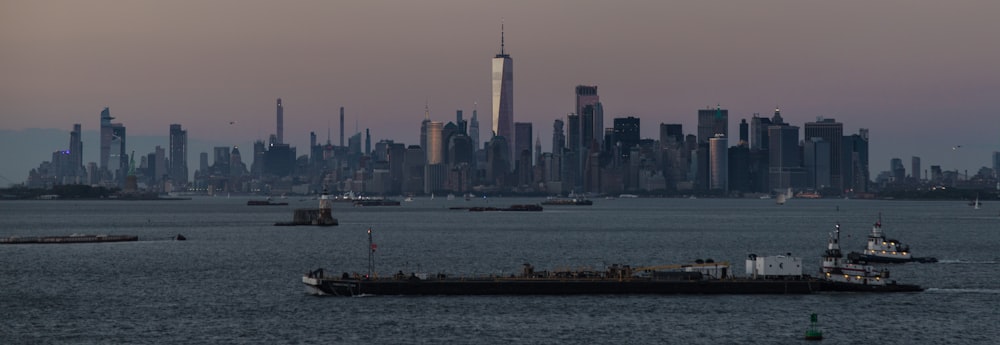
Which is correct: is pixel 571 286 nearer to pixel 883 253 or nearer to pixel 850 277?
pixel 850 277

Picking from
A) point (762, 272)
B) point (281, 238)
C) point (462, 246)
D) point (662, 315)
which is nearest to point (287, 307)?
point (662, 315)

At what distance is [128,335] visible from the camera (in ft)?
256

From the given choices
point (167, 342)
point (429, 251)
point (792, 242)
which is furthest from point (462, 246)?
point (167, 342)

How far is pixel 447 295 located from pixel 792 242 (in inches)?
3997

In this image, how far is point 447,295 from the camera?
9656 centimetres

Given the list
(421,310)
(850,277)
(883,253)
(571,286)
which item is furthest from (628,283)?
(883,253)

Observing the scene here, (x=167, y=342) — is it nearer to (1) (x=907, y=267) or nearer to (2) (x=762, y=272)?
(2) (x=762, y=272)

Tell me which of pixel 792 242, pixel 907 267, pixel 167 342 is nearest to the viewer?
pixel 167 342

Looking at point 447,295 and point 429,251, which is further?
point 429,251

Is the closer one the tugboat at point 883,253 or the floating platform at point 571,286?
the floating platform at point 571,286

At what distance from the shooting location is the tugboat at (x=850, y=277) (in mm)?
98062

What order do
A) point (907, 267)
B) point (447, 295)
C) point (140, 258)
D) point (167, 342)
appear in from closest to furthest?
point (167, 342) < point (447, 295) < point (907, 267) < point (140, 258)

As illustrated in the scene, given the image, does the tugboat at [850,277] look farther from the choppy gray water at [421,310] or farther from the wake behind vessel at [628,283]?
the choppy gray water at [421,310]

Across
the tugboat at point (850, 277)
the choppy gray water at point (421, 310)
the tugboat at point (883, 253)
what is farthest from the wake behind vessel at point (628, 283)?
the tugboat at point (883, 253)
